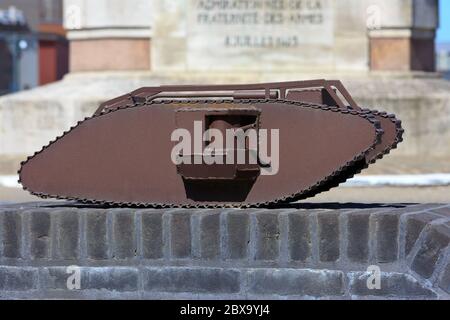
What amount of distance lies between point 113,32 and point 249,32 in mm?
2278

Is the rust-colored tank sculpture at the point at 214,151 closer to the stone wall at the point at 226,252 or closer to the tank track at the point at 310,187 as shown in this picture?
the tank track at the point at 310,187

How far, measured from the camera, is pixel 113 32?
19875 mm

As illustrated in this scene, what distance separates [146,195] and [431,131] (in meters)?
12.5

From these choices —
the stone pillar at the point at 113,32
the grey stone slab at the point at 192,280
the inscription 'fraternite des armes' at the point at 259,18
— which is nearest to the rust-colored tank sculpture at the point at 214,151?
the grey stone slab at the point at 192,280

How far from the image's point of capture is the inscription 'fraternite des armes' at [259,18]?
63.4ft

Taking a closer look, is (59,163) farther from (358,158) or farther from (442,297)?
(442,297)

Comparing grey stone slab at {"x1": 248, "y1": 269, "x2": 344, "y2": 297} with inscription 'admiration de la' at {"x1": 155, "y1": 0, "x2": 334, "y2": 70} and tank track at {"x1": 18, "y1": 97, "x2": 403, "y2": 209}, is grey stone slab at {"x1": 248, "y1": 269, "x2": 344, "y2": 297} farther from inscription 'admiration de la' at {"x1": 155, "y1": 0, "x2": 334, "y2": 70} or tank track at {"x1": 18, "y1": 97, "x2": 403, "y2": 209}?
inscription 'admiration de la' at {"x1": 155, "y1": 0, "x2": 334, "y2": 70}

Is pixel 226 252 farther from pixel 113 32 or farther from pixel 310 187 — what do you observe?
pixel 113 32

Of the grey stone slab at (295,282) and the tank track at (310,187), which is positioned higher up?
the tank track at (310,187)

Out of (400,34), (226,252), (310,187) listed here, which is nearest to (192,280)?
(226,252)

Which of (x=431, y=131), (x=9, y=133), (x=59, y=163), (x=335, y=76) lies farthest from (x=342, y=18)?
(x=59, y=163)

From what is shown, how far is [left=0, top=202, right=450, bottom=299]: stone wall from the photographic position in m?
6.89

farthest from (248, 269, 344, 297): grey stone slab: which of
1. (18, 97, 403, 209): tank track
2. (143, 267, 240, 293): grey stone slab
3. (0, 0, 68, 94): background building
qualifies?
(0, 0, 68, 94): background building

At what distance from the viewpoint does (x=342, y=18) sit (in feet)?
64.5
